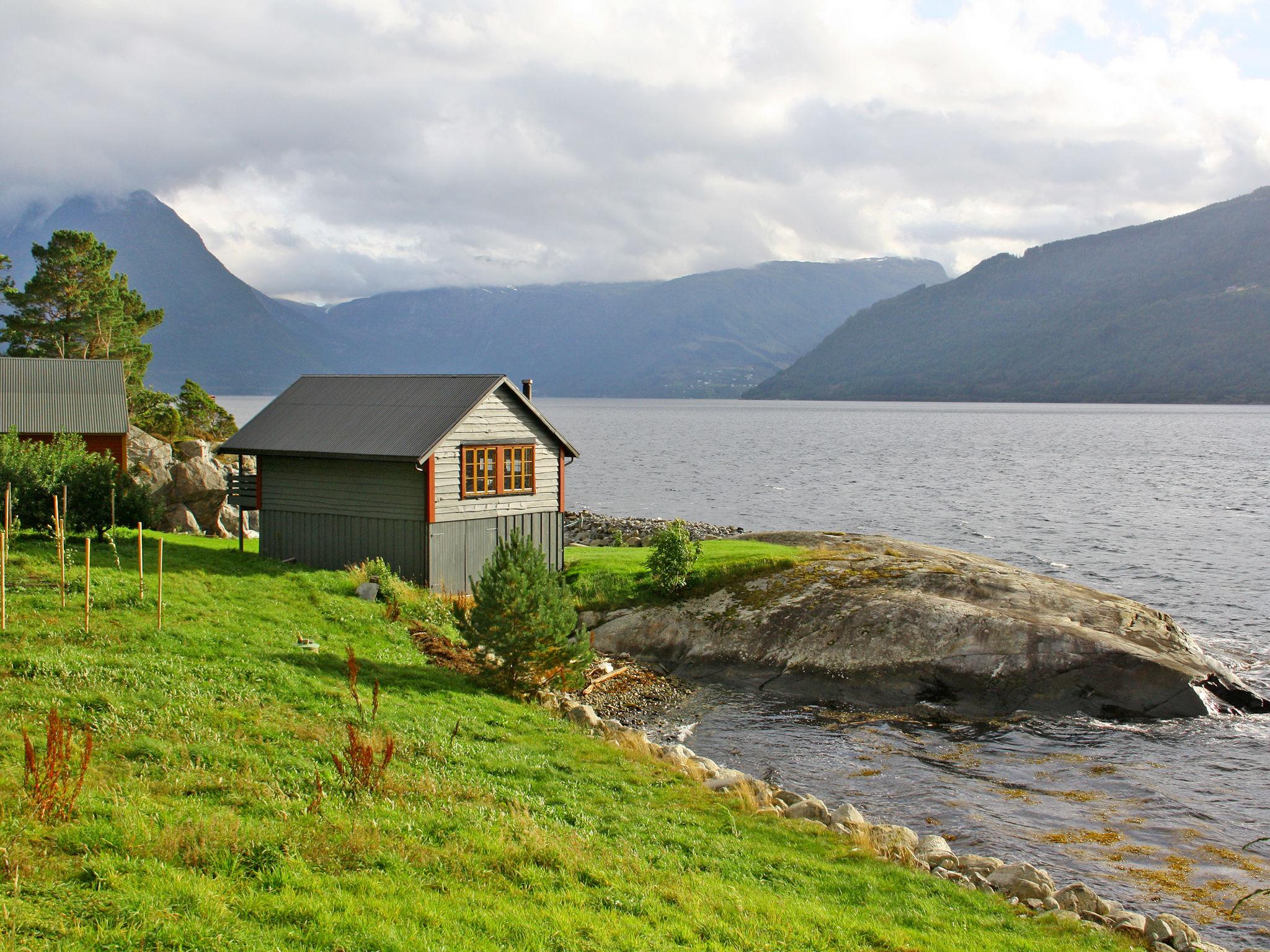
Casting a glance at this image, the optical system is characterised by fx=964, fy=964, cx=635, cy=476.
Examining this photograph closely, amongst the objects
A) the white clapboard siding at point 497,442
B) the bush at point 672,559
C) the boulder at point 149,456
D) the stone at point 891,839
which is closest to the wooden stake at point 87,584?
the white clapboard siding at point 497,442

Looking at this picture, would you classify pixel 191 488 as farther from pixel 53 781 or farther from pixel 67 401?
pixel 53 781

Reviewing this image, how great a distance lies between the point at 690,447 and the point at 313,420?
384 ft

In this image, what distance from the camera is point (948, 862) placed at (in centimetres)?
1561

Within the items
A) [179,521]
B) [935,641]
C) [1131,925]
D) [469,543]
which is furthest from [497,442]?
[1131,925]

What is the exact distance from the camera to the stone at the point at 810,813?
1659cm

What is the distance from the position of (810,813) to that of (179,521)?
4067 centimetres

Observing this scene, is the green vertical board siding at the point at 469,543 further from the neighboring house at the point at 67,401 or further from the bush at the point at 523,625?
the neighboring house at the point at 67,401

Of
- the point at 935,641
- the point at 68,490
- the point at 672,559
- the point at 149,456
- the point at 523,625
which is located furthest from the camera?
the point at 149,456

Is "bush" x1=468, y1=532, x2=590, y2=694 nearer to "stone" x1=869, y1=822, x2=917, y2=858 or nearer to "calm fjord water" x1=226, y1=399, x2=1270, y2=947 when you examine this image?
"calm fjord water" x1=226, y1=399, x2=1270, y2=947

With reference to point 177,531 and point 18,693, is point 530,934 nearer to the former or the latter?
point 18,693

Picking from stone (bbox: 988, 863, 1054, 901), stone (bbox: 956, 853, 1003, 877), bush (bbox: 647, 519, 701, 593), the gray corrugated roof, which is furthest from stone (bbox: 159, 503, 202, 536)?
stone (bbox: 988, 863, 1054, 901)

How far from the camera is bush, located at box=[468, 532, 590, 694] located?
21344 mm

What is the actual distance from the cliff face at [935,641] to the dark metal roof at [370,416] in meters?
8.91

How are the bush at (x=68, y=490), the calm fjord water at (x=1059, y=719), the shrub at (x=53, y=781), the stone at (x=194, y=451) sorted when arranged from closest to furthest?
1. the shrub at (x=53, y=781)
2. the calm fjord water at (x=1059, y=719)
3. the bush at (x=68, y=490)
4. the stone at (x=194, y=451)
